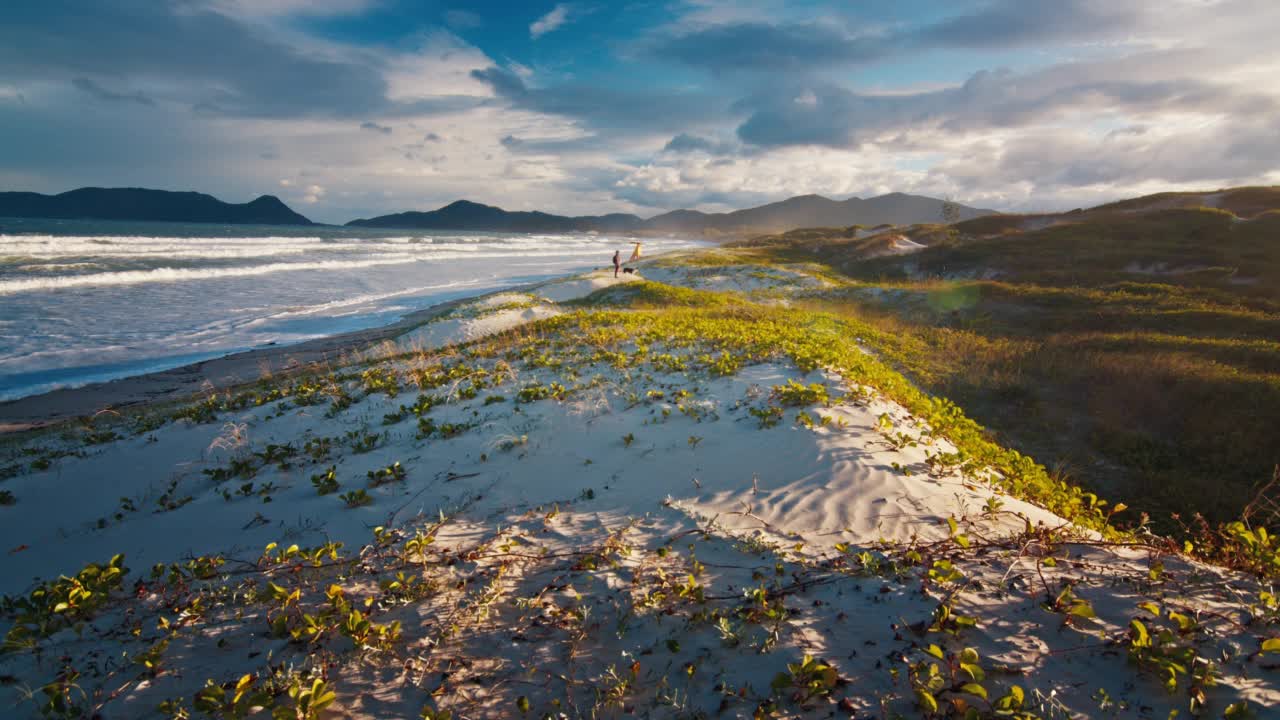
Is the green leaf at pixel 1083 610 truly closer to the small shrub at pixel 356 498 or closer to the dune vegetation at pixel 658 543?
the dune vegetation at pixel 658 543

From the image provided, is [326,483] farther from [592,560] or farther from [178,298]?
[178,298]

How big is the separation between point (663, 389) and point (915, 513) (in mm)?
4312

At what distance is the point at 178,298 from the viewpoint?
28.0 meters

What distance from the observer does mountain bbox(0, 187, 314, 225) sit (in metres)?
139

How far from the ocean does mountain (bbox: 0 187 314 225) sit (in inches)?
5410

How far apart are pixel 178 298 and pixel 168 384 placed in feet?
58.5

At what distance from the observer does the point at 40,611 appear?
12.0 ft

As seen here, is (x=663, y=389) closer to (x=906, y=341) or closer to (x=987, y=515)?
(x=987, y=515)

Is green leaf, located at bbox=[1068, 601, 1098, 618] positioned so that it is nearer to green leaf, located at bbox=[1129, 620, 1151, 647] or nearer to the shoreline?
green leaf, located at bbox=[1129, 620, 1151, 647]

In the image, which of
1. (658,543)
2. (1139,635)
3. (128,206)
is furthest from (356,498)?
(128,206)

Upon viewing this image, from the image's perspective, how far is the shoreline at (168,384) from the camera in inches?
487

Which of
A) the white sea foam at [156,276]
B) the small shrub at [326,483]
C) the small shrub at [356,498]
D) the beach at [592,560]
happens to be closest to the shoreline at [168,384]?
the beach at [592,560]

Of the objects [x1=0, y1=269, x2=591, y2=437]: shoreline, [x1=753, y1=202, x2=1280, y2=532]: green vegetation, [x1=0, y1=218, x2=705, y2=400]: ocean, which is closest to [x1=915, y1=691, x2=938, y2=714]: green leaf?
[x1=753, y1=202, x2=1280, y2=532]: green vegetation

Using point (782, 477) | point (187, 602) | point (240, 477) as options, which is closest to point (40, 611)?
point (187, 602)
